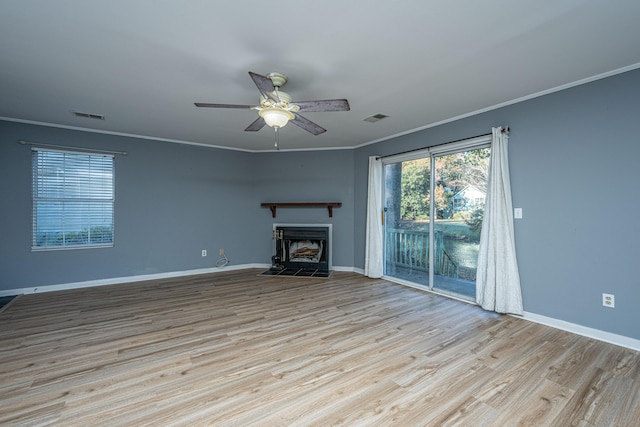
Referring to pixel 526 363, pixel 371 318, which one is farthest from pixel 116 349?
pixel 526 363

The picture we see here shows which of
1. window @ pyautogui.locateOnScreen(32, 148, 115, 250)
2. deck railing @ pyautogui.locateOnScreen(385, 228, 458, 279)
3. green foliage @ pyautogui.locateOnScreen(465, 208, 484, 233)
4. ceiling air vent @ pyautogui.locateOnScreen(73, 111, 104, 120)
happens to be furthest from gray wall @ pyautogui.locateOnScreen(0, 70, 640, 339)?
ceiling air vent @ pyautogui.locateOnScreen(73, 111, 104, 120)

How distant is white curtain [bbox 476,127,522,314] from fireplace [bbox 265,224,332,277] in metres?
2.73

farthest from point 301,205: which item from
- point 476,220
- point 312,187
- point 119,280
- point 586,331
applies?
point 586,331

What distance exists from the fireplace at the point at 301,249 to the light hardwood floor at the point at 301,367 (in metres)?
1.76

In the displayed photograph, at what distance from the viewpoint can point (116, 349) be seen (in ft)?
7.81

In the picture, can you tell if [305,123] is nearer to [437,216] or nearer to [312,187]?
[437,216]

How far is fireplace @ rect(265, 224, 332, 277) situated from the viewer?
529 centimetres

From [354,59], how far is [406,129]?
7.39 ft

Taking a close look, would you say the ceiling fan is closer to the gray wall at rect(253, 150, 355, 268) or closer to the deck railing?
the deck railing

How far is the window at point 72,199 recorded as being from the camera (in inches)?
158

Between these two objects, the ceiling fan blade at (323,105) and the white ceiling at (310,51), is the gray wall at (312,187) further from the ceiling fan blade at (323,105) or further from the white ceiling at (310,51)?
the ceiling fan blade at (323,105)

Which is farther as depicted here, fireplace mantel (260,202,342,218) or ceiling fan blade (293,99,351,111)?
fireplace mantel (260,202,342,218)

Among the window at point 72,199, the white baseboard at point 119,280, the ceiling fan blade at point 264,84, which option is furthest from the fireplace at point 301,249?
the ceiling fan blade at point 264,84

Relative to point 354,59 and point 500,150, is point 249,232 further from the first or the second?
point 500,150
